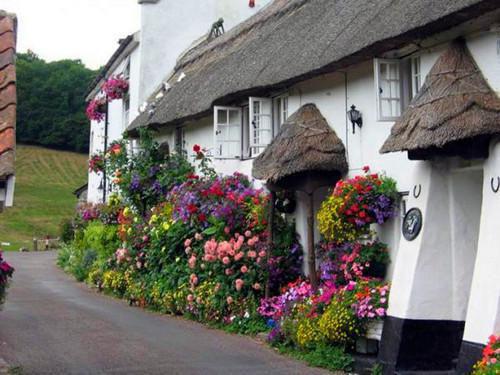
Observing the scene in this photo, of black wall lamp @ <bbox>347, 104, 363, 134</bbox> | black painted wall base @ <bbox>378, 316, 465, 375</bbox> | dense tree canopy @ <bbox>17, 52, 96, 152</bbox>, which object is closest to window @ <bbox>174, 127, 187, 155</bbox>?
black wall lamp @ <bbox>347, 104, 363, 134</bbox>

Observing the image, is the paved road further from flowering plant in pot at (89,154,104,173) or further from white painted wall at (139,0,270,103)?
white painted wall at (139,0,270,103)

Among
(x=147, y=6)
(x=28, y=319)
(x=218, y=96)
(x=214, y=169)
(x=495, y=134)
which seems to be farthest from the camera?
(x=147, y=6)

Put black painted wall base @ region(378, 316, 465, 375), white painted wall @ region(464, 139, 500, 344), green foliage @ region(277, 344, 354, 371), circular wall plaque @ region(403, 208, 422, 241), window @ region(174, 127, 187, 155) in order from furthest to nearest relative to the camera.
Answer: window @ region(174, 127, 187, 155), green foliage @ region(277, 344, 354, 371), circular wall plaque @ region(403, 208, 422, 241), black painted wall base @ region(378, 316, 465, 375), white painted wall @ region(464, 139, 500, 344)

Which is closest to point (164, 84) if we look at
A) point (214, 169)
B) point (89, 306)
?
point (214, 169)

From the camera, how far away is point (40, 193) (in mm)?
63812

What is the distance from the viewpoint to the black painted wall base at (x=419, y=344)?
9.01 metres

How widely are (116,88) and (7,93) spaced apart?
1843cm

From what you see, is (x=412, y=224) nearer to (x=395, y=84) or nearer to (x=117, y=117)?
(x=395, y=84)

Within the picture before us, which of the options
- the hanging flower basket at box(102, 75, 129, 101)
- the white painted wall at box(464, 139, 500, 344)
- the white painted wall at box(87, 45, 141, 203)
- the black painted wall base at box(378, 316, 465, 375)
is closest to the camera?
the white painted wall at box(464, 139, 500, 344)

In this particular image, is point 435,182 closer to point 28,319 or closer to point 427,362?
→ point 427,362

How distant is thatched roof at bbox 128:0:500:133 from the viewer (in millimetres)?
9648

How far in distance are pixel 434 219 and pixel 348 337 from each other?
2013 millimetres

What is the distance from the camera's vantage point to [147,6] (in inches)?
931

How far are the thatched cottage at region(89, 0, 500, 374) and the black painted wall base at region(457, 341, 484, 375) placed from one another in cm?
2
